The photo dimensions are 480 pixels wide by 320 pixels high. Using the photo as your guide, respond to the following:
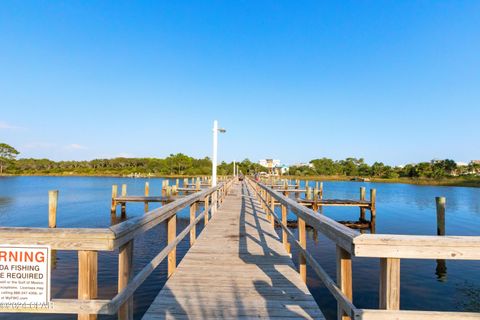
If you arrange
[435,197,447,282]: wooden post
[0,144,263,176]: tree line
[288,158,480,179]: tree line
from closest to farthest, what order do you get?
[435,197,447,282]: wooden post < [288,158,480,179]: tree line < [0,144,263,176]: tree line

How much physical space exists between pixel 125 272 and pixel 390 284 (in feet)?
6.28

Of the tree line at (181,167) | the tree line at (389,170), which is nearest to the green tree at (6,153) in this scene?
the tree line at (181,167)

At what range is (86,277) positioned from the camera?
6.42 feet

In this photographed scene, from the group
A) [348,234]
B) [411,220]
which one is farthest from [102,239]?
[411,220]

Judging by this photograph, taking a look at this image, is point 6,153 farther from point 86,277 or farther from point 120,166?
point 86,277

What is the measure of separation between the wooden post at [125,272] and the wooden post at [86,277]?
9.8 inches

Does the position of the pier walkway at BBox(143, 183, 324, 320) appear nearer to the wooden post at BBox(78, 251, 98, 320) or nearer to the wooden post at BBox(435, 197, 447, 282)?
the wooden post at BBox(78, 251, 98, 320)

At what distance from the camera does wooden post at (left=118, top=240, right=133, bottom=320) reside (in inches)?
88.9

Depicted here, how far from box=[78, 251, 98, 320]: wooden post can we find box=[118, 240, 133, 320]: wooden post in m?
0.25

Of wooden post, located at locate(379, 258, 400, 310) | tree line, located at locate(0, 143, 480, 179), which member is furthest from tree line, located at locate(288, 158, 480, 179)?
wooden post, located at locate(379, 258, 400, 310)

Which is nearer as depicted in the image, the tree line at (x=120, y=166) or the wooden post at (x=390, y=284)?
the wooden post at (x=390, y=284)

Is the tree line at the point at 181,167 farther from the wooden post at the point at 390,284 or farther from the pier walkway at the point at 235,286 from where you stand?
the wooden post at the point at 390,284

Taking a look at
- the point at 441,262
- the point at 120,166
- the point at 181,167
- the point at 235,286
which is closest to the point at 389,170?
the point at 181,167

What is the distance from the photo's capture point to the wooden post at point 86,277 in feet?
6.37
